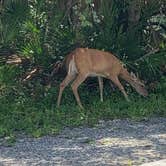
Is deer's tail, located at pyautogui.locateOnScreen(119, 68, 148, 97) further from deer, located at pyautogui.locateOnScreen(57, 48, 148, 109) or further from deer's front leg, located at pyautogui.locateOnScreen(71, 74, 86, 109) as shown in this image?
deer's front leg, located at pyautogui.locateOnScreen(71, 74, 86, 109)

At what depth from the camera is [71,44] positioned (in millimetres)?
12633

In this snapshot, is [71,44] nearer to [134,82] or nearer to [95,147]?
[134,82]

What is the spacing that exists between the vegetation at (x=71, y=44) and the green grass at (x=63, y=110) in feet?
0.07

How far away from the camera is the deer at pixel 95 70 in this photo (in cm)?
1208

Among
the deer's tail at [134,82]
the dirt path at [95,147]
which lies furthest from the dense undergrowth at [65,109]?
the dirt path at [95,147]

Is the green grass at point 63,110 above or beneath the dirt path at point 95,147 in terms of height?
above

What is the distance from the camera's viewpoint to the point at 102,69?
12.6 meters

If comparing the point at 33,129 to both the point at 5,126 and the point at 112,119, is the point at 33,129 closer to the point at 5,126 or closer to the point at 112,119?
the point at 5,126

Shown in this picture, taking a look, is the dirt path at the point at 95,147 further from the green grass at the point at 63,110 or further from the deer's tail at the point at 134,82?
the deer's tail at the point at 134,82

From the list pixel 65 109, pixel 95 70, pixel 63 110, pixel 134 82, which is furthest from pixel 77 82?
pixel 134 82

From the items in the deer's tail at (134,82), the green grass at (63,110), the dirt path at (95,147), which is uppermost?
the deer's tail at (134,82)

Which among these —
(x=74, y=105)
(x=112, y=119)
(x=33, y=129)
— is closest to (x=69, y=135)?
(x=33, y=129)

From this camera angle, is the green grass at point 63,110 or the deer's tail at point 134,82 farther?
the deer's tail at point 134,82

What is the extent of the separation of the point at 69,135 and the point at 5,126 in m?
1.27
